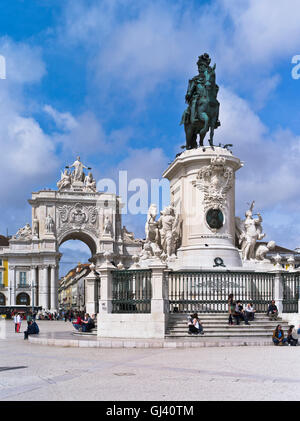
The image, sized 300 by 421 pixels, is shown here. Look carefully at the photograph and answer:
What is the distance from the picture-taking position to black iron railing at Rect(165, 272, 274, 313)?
19.3 metres

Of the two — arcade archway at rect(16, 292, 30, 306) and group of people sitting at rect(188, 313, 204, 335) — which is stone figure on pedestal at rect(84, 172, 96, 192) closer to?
arcade archway at rect(16, 292, 30, 306)

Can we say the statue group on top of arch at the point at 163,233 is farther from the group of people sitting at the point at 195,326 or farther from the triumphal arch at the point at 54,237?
the triumphal arch at the point at 54,237

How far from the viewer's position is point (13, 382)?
9.79m

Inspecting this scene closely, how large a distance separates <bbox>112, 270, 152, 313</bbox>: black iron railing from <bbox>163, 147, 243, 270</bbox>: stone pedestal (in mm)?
1946

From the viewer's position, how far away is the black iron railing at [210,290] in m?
19.3

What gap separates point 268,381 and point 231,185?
12743mm

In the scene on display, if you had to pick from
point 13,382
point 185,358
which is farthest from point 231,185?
point 13,382

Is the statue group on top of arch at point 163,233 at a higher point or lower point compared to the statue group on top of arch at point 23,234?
lower

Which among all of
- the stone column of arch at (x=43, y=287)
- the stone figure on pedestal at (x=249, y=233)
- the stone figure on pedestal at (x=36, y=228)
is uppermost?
the stone figure on pedestal at (x=36, y=228)

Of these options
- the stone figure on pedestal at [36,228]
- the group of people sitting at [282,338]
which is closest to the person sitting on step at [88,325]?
the group of people sitting at [282,338]

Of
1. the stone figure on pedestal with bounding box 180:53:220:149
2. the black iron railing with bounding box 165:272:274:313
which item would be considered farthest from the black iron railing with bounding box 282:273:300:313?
the stone figure on pedestal with bounding box 180:53:220:149

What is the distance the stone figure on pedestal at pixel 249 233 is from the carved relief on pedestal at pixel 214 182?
1353 mm

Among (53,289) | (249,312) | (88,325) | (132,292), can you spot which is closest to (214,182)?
(249,312)

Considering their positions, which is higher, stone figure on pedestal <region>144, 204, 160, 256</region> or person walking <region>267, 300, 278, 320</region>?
stone figure on pedestal <region>144, 204, 160, 256</region>
